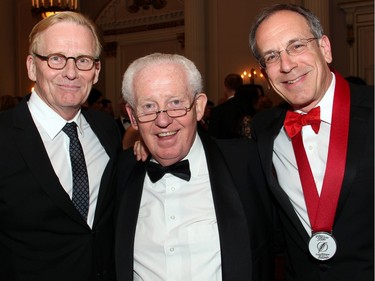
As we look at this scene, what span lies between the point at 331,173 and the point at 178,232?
64 centimetres

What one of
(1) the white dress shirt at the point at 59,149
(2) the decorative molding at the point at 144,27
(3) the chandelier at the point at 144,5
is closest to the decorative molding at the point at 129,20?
(2) the decorative molding at the point at 144,27

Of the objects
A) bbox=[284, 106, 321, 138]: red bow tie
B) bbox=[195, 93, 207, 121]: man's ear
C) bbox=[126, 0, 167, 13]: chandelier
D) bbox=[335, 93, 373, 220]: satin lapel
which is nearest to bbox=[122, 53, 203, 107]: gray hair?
bbox=[195, 93, 207, 121]: man's ear

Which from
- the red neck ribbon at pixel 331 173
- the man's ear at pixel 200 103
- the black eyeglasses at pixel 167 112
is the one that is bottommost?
Result: the red neck ribbon at pixel 331 173

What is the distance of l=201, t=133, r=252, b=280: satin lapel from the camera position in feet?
5.65

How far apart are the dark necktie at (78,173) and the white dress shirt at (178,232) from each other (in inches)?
9.5

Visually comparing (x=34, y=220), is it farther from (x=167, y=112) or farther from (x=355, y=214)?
(x=355, y=214)

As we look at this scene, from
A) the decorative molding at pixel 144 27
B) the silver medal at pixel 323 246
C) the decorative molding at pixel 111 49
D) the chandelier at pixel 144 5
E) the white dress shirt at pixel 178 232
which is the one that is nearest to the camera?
the silver medal at pixel 323 246

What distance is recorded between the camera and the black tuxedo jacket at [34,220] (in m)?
1.72

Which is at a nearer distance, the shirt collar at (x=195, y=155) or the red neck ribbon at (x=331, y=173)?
the red neck ribbon at (x=331, y=173)

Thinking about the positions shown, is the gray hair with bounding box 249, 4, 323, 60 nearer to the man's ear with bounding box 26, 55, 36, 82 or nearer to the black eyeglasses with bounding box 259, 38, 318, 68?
the black eyeglasses with bounding box 259, 38, 318, 68

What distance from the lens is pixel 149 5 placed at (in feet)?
32.8

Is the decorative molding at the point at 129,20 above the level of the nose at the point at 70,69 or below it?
above

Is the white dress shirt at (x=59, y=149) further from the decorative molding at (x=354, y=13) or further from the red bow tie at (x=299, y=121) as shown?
the decorative molding at (x=354, y=13)

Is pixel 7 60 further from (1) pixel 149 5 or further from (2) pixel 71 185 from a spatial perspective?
(2) pixel 71 185
